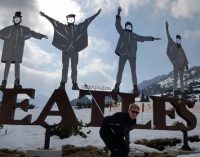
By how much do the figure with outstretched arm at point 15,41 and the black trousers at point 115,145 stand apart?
8490 millimetres

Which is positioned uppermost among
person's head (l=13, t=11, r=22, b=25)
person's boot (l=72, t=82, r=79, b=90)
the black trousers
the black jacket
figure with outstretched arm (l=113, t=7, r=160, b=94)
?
person's head (l=13, t=11, r=22, b=25)

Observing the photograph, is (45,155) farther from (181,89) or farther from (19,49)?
(181,89)

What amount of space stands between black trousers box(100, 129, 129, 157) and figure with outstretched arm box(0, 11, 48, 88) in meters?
8.49

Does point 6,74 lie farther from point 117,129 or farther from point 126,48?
point 117,129

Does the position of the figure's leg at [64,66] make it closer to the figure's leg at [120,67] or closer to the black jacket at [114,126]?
the figure's leg at [120,67]

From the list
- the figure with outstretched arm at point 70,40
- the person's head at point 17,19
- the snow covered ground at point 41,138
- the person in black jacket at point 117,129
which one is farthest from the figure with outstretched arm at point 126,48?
the person in black jacket at point 117,129

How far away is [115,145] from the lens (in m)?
6.09

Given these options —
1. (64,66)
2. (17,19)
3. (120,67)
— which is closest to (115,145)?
(64,66)

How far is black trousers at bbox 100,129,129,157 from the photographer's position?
605 cm

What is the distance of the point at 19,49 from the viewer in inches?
563

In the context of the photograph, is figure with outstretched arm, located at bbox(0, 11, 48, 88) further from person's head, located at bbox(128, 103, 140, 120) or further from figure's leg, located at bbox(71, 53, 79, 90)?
person's head, located at bbox(128, 103, 140, 120)

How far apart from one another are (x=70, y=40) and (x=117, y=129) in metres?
8.34

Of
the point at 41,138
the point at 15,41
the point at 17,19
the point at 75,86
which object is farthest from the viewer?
the point at 41,138

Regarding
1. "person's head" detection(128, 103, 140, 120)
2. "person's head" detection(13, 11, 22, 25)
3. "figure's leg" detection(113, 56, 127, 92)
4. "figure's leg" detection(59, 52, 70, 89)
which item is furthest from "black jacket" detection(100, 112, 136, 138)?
"person's head" detection(13, 11, 22, 25)
